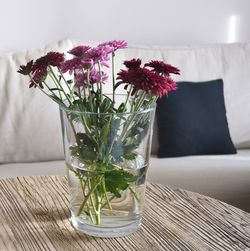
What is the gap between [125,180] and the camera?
122 cm

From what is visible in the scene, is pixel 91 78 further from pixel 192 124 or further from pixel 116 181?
pixel 192 124

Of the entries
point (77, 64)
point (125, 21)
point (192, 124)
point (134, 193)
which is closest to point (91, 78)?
point (77, 64)

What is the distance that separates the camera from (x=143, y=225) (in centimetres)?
133

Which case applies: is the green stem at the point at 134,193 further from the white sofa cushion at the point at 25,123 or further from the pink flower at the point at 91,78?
the white sofa cushion at the point at 25,123

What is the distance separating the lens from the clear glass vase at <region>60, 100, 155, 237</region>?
3.97 feet

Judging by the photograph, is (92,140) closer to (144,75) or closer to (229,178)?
(144,75)

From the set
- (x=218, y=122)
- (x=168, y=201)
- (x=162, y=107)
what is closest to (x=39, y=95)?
(x=162, y=107)

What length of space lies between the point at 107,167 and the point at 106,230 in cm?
14

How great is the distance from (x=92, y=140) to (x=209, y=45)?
1646 millimetres

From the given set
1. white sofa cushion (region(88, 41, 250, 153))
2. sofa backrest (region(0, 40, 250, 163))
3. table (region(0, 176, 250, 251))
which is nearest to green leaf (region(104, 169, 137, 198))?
table (region(0, 176, 250, 251))

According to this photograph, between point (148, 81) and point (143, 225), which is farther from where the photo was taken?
point (143, 225)

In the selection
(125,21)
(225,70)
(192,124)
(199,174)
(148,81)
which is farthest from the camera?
(125,21)

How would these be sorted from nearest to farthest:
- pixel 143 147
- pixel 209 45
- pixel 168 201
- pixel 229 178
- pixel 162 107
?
1. pixel 143 147
2. pixel 168 201
3. pixel 229 178
4. pixel 162 107
5. pixel 209 45

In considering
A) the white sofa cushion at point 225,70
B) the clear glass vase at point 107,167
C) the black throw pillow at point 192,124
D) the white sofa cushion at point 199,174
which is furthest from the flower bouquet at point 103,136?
the white sofa cushion at point 225,70
